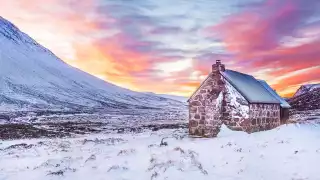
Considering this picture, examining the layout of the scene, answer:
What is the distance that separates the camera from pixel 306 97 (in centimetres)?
12988

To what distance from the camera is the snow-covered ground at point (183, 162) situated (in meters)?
17.3

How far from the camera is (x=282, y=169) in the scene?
17.6 metres

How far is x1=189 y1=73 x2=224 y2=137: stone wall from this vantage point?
3384 centimetres

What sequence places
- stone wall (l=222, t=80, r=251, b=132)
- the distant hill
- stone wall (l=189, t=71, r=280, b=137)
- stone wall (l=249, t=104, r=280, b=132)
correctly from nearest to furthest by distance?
stone wall (l=222, t=80, r=251, b=132) → stone wall (l=189, t=71, r=280, b=137) → stone wall (l=249, t=104, r=280, b=132) → the distant hill

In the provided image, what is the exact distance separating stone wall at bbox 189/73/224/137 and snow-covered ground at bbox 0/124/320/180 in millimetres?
6709

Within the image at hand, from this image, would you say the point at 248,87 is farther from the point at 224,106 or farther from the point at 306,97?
the point at 306,97

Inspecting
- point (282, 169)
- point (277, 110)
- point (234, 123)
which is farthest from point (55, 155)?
point (277, 110)

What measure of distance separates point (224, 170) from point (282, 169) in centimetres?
245

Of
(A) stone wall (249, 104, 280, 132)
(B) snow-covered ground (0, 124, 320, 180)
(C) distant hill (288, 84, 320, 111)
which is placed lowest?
(B) snow-covered ground (0, 124, 320, 180)

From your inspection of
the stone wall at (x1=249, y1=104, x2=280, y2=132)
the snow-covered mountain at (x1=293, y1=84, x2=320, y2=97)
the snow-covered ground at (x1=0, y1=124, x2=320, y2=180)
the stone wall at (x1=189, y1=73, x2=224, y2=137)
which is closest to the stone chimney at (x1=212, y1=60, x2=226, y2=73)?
the stone wall at (x1=189, y1=73, x2=224, y2=137)

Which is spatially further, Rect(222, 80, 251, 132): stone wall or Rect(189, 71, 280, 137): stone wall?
Rect(189, 71, 280, 137): stone wall

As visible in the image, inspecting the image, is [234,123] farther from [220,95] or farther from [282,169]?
[282,169]

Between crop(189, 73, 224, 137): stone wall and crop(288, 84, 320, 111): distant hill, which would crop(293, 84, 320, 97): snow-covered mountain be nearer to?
crop(288, 84, 320, 111): distant hill

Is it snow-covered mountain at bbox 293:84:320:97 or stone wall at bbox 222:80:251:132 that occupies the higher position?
snow-covered mountain at bbox 293:84:320:97
